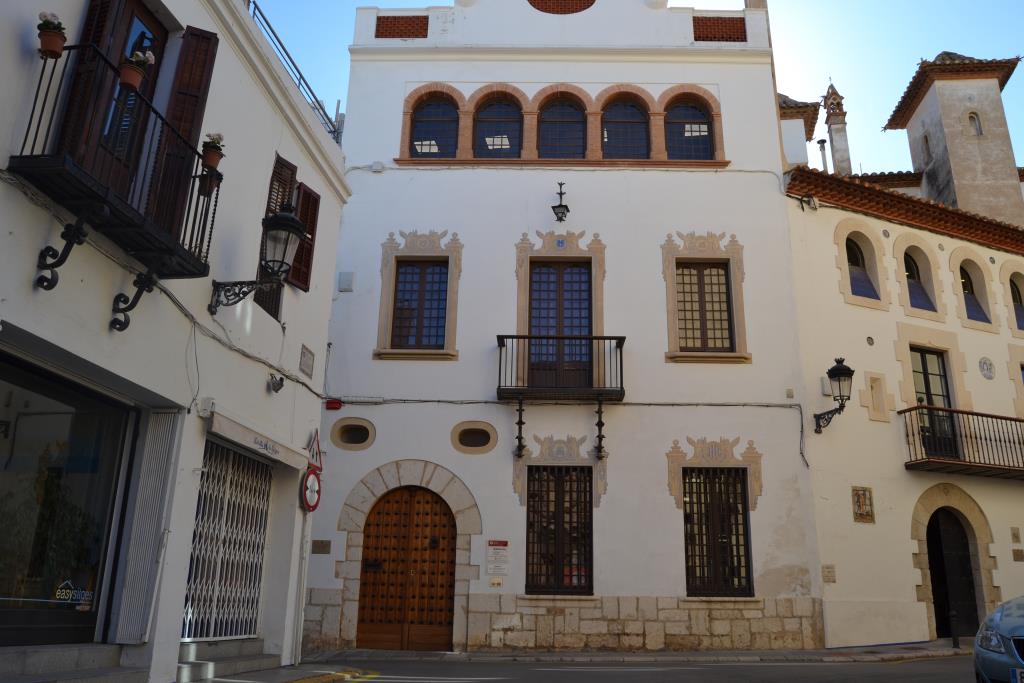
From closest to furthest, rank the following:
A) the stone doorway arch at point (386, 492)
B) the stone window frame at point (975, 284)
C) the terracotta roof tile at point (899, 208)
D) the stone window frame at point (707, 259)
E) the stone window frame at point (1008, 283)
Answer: the stone doorway arch at point (386, 492) < the stone window frame at point (707, 259) < the terracotta roof tile at point (899, 208) < the stone window frame at point (975, 284) < the stone window frame at point (1008, 283)

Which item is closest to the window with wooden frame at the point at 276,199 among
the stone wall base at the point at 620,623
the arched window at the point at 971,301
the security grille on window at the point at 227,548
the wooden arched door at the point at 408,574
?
the security grille on window at the point at 227,548

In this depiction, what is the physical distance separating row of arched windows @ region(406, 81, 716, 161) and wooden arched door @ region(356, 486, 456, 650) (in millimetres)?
6564

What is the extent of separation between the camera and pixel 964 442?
15.4 metres

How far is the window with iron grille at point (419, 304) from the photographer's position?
1496 centimetres

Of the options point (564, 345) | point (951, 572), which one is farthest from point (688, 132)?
point (951, 572)

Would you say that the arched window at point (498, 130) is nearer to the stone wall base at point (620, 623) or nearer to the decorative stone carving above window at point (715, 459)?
the decorative stone carving above window at point (715, 459)

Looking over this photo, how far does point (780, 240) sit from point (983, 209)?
889 cm

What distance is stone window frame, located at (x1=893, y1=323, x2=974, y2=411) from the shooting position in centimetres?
1555

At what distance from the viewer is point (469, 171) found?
1576cm

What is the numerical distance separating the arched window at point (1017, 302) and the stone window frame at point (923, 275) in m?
2.36

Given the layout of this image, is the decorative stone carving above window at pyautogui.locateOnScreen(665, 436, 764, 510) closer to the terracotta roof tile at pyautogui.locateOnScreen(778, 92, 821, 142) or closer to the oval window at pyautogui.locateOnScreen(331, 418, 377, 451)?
the oval window at pyautogui.locateOnScreen(331, 418, 377, 451)

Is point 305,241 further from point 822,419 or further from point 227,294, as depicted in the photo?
point 822,419

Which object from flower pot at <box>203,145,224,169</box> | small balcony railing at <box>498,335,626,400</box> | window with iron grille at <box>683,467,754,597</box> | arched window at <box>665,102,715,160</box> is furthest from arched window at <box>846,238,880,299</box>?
flower pot at <box>203,145,224,169</box>

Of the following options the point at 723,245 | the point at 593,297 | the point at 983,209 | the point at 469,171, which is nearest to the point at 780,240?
the point at 723,245
